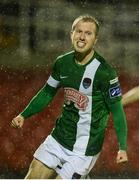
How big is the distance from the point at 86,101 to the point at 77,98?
0.04 metres

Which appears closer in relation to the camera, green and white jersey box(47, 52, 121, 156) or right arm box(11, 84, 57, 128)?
green and white jersey box(47, 52, 121, 156)

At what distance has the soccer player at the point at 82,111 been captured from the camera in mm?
3061

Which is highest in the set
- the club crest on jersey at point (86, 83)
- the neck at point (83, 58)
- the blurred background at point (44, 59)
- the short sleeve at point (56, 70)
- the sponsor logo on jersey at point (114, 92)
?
the neck at point (83, 58)

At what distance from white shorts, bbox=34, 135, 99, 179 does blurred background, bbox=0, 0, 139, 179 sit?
1520 mm

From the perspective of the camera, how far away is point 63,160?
3.10 meters

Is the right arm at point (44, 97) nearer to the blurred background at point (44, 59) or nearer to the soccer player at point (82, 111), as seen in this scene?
the soccer player at point (82, 111)

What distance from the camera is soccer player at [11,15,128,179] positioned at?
3061 millimetres

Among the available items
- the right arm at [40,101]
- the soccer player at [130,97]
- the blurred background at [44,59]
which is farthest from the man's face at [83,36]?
the blurred background at [44,59]

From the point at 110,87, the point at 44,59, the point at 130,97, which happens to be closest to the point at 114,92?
the point at 110,87

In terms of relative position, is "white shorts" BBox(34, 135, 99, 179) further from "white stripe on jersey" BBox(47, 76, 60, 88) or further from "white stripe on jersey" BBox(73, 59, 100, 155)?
"white stripe on jersey" BBox(47, 76, 60, 88)

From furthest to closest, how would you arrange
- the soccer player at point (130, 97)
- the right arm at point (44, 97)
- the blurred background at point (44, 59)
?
the blurred background at point (44, 59), the soccer player at point (130, 97), the right arm at point (44, 97)

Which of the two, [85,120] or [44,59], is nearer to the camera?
[85,120]

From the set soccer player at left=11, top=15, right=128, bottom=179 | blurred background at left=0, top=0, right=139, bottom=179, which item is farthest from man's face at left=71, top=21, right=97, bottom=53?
blurred background at left=0, top=0, right=139, bottom=179

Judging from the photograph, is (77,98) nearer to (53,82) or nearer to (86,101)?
(86,101)
